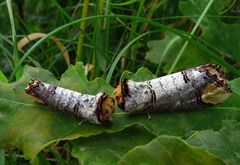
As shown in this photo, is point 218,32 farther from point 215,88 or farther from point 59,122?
point 59,122

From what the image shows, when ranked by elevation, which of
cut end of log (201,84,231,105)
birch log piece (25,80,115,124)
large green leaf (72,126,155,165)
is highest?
cut end of log (201,84,231,105)

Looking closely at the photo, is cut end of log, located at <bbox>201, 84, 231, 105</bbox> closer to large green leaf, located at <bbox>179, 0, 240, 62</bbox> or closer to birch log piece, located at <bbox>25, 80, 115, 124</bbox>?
birch log piece, located at <bbox>25, 80, 115, 124</bbox>

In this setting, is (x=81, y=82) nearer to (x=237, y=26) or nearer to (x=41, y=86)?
(x=41, y=86)

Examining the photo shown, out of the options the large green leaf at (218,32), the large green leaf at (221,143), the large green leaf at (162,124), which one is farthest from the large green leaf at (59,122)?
the large green leaf at (218,32)

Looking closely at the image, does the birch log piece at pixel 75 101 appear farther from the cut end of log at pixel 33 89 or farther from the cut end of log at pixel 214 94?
the cut end of log at pixel 214 94

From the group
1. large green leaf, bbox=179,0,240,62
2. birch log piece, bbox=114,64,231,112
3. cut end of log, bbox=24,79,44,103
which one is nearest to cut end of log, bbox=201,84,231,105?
birch log piece, bbox=114,64,231,112

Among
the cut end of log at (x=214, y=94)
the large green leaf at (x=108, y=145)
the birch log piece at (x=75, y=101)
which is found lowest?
the large green leaf at (x=108, y=145)
